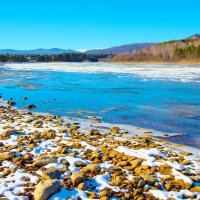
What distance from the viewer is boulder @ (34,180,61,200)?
695 cm

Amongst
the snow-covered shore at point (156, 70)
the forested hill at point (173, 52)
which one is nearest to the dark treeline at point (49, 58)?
the forested hill at point (173, 52)

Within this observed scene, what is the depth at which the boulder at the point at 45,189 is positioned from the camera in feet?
22.8

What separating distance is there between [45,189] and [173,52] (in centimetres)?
13222

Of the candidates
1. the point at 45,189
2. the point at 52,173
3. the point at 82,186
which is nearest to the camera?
the point at 45,189

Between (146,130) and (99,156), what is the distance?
4.96 metres

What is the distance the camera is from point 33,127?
13.5 metres

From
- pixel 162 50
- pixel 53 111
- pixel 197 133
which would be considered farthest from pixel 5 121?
pixel 162 50

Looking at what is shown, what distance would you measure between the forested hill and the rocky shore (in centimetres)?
10486

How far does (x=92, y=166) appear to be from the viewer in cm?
853

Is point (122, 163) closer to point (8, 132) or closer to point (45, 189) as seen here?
point (45, 189)

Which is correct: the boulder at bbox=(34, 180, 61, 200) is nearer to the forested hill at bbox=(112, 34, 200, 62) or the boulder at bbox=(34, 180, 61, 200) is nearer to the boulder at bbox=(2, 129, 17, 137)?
the boulder at bbox=(2, 129, 17, 137)

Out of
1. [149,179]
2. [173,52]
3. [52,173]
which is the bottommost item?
[149,179]

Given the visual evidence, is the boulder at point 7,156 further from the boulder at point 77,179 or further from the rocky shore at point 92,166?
the boulder at point 77,179

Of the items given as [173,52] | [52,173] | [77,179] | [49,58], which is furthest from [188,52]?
[77,179]
